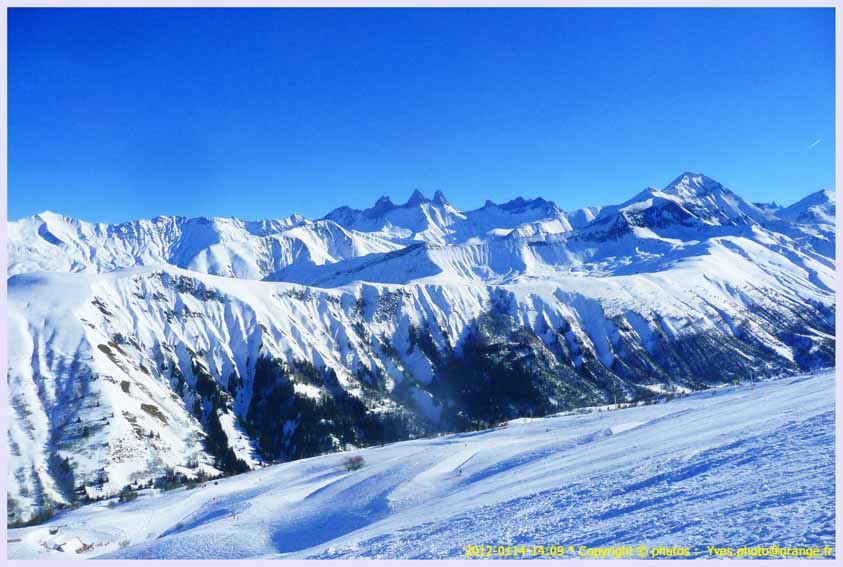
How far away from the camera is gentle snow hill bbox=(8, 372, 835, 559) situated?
16594 mm

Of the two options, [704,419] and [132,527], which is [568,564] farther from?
[132,527]

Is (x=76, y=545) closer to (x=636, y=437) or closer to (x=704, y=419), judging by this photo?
(x=636, y=437)

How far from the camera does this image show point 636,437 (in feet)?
118

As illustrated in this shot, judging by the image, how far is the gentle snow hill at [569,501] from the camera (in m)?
16.6

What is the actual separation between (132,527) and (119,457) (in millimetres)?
104738

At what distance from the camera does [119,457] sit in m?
139

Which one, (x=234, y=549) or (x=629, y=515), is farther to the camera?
(x=234, y=549)

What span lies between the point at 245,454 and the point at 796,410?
6772 inches

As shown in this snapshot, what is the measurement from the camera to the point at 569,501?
72.4 ft

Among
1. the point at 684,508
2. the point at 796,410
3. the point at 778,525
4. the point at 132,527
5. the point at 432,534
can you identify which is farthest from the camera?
the point at 132,527

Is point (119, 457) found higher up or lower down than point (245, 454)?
higher up

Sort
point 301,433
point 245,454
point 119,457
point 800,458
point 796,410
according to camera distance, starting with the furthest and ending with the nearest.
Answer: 1. point 301,433
2. point 245,454
3. point 119,457
4. point 796,410
5. point 800,458

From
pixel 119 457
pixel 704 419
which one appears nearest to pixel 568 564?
pixel 704 419

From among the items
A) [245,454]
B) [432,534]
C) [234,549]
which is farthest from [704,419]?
[245,454]
